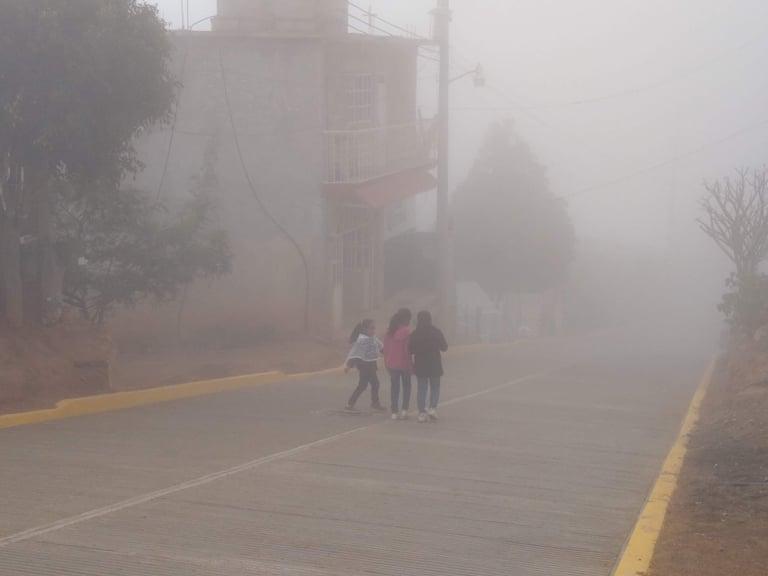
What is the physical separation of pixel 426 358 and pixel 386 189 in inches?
581

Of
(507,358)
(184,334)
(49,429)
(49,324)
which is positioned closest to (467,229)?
(507,358)

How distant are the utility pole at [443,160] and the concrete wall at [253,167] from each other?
515cm

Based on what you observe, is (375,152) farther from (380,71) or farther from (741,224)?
(741,224)

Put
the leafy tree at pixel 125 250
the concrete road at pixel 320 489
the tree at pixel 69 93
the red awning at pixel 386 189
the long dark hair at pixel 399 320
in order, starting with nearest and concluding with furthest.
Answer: the concrete road at pixel 320 489 < the tree at pixel 69 93 < the long dark hair at pixel 399 320 < the leafy tree at pixel 125 250 < the red awning at pixel 386 189

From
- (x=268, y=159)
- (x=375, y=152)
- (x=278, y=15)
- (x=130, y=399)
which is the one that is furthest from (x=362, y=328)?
(x=278, y=15)

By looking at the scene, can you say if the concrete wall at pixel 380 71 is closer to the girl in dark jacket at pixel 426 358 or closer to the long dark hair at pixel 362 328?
the long dark hair at pixel 362 328

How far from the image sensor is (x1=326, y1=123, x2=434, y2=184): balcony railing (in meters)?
28.1

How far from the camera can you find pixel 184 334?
27828 mm

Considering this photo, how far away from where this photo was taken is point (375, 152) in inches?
1201

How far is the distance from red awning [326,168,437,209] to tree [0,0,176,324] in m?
11.8

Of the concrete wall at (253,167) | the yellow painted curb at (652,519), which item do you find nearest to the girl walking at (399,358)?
the yellow painted curb at (652,519)

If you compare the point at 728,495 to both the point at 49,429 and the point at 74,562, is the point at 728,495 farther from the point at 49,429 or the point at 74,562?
the point at 49,429

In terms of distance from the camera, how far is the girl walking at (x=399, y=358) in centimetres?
1567

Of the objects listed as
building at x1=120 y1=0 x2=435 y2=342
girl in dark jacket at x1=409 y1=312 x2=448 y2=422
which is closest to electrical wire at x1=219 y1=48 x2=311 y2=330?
building at x1=120 y1=0 x2=435 y2=342
